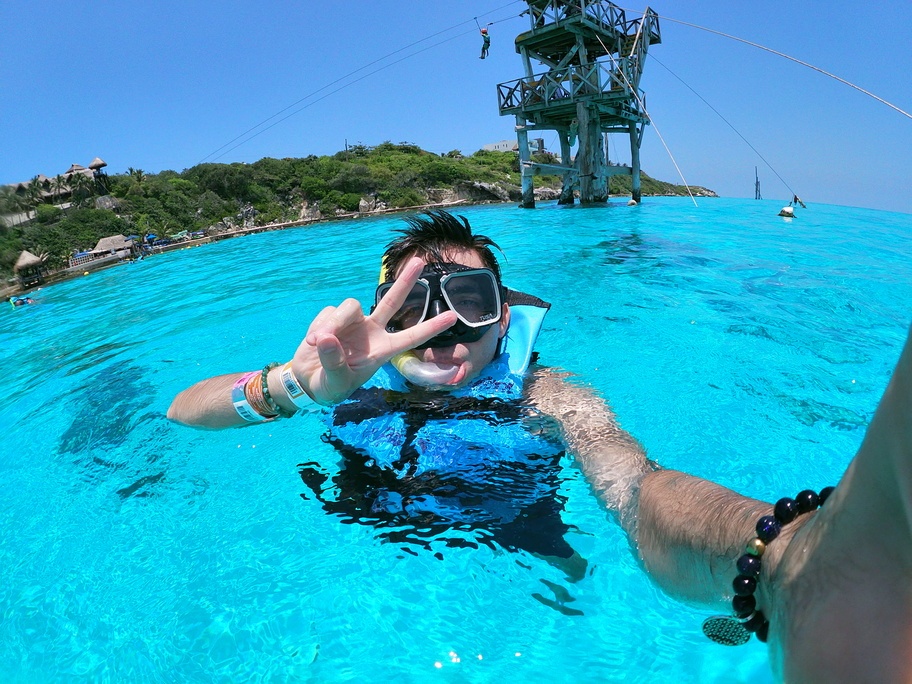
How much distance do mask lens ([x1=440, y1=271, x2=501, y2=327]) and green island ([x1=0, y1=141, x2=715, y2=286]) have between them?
20478 mm

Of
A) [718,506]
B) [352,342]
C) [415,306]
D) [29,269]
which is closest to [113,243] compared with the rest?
[29,269]

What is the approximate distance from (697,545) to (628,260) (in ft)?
24.1

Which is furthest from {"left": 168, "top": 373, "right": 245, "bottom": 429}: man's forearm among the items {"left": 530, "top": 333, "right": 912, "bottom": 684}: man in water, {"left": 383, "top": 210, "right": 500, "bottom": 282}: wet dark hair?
{"left": 530, "top": 333, "right": 912, "bottom": 684}: man in water

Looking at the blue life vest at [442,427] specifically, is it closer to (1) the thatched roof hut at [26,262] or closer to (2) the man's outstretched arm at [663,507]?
(2) the man's outstretched arm at [663,507]

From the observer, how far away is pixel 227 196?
1198 inches

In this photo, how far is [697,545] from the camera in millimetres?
1046

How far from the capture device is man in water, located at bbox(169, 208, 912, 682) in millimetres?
506

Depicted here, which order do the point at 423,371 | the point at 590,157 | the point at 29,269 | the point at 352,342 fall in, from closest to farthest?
the point at 352,342 → the point at 423,371 → the point at 29,269 → the point at 590,157

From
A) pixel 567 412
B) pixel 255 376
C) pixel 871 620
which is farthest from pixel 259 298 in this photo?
pixel 871 620

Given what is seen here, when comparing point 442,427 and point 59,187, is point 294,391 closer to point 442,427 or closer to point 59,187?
point 442,427

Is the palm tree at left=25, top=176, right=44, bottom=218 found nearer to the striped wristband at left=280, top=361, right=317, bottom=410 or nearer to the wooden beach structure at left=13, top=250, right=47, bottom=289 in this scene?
the wooden beach structure at left=13, top=250, right=47, bottom=289

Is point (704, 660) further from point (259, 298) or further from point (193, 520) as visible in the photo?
point (259, 298)

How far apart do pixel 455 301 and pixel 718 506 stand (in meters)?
1.24

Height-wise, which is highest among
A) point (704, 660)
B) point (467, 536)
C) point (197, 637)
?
point (467, 536)
